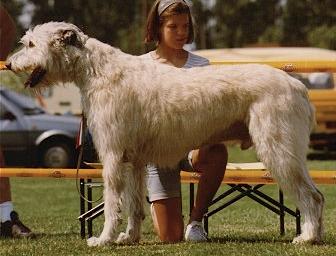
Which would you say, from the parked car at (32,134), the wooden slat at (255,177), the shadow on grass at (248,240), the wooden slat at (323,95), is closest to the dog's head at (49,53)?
the wooden slat at (255,177)

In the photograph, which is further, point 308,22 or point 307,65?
point 308,22

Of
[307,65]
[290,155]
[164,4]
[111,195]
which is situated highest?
[164,4]

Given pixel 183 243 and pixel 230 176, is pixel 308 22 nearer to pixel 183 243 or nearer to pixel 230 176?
pixel 230 176

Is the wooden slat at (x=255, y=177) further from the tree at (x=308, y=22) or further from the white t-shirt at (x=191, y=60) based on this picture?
the tree at (x=308, y=22)

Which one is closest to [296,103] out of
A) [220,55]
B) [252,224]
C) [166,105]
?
[166,105]

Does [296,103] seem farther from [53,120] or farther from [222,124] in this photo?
[53,120]

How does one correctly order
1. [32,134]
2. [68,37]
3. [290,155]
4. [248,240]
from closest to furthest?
[290,155] → [68,37] → [248,240] → [32,134]

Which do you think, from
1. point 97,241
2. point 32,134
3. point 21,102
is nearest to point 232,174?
point 97,241

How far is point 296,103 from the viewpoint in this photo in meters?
6.12

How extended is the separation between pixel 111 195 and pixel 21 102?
12.2 metres

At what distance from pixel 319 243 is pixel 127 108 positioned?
Answer: 63.1 inches

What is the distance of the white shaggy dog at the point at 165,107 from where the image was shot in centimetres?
610

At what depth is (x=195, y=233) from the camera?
6.82 meters

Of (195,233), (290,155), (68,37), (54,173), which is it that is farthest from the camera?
(54,173)
